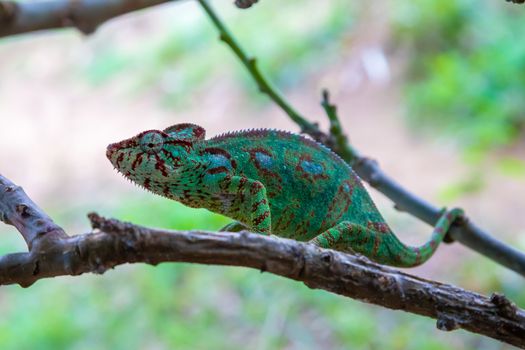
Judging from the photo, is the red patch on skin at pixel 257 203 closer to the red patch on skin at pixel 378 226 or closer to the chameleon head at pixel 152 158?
the chameleon head at pixel 152 158

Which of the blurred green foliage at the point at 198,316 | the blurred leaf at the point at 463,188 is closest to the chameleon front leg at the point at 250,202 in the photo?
the blurred green foliage at the point at 198,316

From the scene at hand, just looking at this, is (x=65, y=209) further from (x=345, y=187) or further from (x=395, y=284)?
(x=395, y=284)

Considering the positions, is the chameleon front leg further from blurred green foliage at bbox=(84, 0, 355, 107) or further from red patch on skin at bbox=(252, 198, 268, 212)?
blurred green foliage at bbox=(84, 0, 355, 107)

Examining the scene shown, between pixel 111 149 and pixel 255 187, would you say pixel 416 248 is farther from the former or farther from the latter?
pixel 111 149

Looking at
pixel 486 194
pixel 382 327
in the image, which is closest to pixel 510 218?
pixel 486 194

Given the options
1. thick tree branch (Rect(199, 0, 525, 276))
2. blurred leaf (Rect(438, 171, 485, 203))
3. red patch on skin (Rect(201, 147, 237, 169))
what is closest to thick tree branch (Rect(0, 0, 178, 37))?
thick tree branch (Rect(199, 0, 525, 276))
